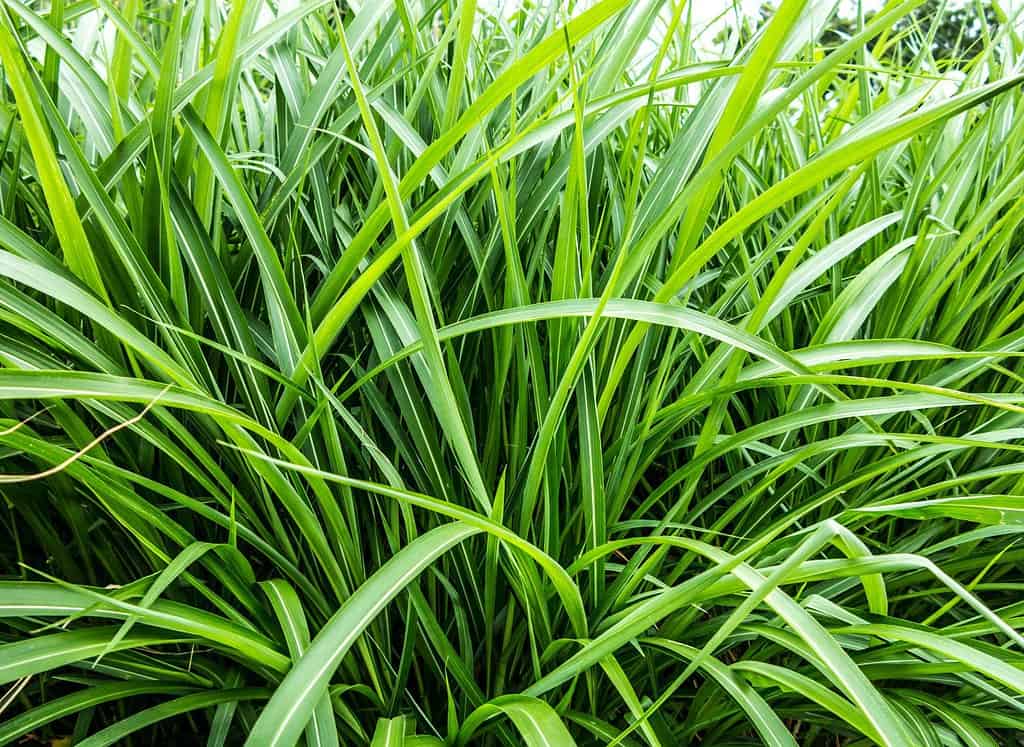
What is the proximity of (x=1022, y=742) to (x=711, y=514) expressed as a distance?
352mm

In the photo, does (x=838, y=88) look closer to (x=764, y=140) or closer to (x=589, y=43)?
(x=764, y=140)

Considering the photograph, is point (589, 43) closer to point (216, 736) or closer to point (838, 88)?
point (216, 736)

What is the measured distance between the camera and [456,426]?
0.48 m

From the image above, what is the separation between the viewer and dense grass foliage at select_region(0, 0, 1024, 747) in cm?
44

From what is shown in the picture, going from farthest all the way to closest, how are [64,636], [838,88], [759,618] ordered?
[838,88], [759,618], [64,636]

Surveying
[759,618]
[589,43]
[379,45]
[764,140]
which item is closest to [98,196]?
[379,45]

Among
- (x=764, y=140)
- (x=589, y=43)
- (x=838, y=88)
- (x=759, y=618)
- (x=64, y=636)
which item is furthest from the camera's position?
(x=838, y=88)

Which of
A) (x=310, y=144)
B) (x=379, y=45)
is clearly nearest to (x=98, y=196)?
(x=310, y=144)

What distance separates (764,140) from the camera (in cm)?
95

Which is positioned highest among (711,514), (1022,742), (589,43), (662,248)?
(589,43)

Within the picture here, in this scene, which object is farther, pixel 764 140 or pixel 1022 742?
pixel 764 140

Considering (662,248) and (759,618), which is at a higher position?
(662,248)

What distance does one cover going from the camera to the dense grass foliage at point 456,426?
0.44 metres

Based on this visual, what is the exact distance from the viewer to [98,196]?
0.51 meters
